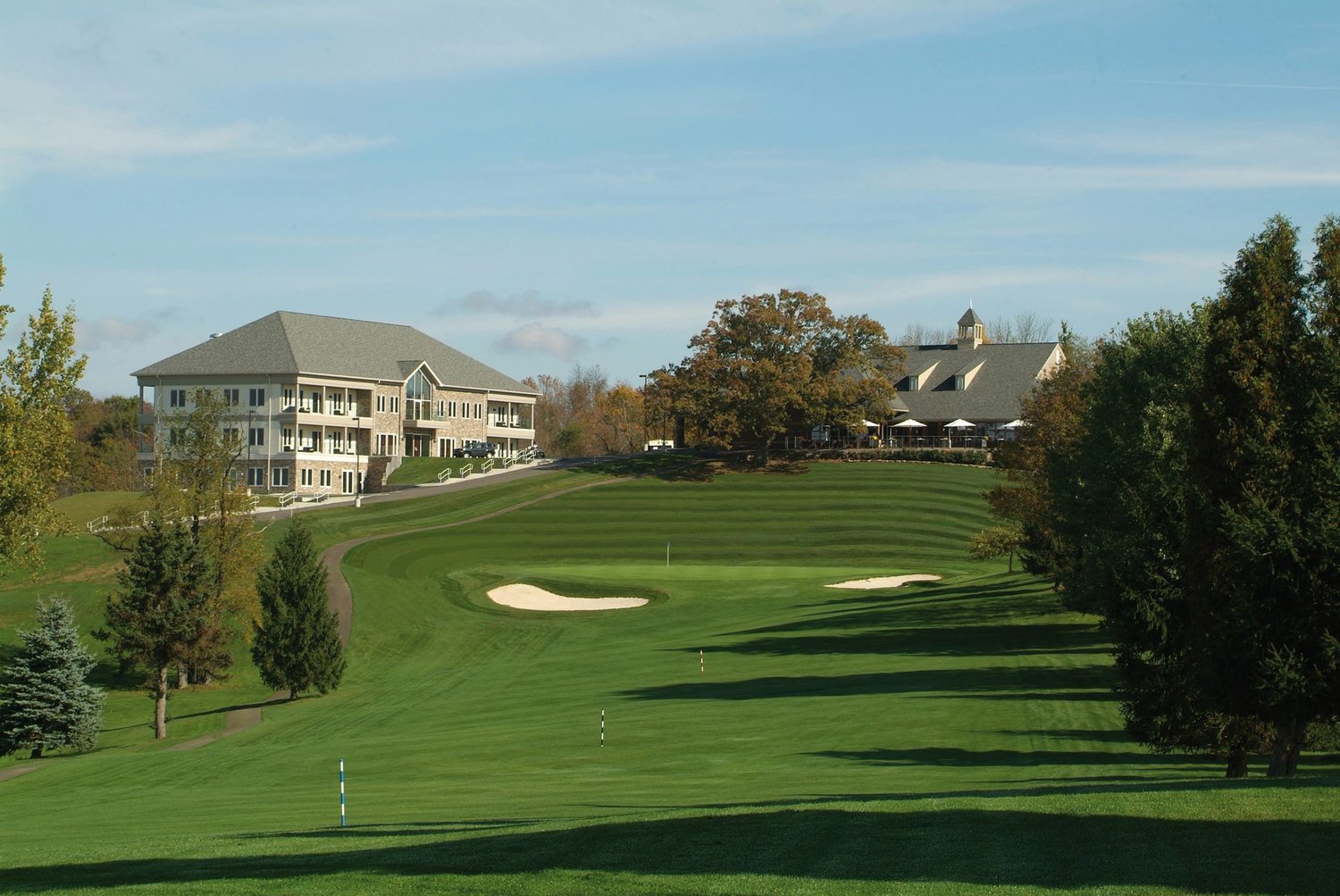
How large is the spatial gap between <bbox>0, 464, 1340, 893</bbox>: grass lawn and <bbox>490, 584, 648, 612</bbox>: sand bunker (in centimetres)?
126

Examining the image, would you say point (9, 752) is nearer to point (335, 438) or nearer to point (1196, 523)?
point (1196, 523)

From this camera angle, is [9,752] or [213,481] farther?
[213,481]

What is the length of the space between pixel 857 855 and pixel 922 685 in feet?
74.1

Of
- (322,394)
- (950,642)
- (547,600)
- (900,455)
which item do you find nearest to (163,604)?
(547,600)

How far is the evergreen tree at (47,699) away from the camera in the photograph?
124 ft

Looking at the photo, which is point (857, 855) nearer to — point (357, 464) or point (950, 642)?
point (950, 642)

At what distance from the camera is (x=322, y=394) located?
3976 inches

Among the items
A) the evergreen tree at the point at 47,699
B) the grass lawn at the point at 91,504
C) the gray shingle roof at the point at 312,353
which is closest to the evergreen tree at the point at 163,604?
the evergreen tree at the point at 47,699

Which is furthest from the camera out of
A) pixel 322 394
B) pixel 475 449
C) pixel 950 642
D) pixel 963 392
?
pixel 963 392

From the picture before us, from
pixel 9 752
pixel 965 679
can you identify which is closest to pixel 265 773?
pixel 9 752

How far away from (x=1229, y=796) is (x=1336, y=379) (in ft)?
24.2

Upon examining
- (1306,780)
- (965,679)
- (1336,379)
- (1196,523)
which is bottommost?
(965,679)

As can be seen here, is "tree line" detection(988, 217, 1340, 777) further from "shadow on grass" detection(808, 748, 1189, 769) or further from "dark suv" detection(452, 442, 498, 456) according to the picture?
"dark suv" detection(452, 442, 498, 456)

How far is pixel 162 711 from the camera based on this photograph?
131ft
